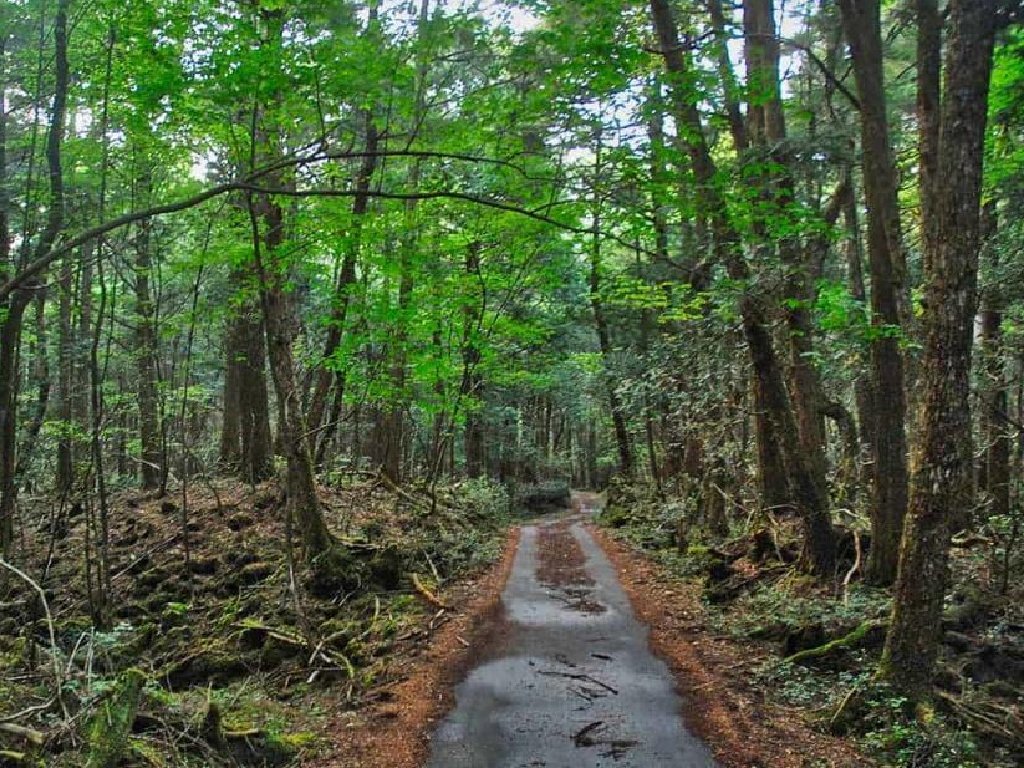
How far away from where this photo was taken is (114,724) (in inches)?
186

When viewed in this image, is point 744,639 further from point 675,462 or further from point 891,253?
point 675,462

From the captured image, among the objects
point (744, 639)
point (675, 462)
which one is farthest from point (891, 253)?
point (675, 462)

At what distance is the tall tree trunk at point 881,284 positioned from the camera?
8.43m

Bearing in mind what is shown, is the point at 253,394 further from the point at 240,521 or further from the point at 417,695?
the point at 417,695

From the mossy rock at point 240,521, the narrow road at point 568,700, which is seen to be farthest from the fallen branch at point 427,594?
the mossy rock at point 240,521

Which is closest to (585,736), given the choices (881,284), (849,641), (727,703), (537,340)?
(727,703)

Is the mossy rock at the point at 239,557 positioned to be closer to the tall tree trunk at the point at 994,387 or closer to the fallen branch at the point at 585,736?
the fallen branch at the point at 585,736

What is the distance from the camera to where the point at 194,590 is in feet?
38.7

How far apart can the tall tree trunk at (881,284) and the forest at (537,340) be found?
0.05 meters

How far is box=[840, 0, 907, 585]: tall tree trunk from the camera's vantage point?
8430 mm

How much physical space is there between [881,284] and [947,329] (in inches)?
130

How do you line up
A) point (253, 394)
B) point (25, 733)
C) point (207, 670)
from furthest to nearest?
point (253, 394) < point (207, 670) < point (25, 733)

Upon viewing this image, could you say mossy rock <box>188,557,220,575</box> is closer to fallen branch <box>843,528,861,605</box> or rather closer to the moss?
the moss

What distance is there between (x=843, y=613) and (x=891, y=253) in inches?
172
